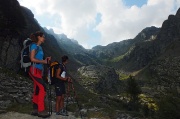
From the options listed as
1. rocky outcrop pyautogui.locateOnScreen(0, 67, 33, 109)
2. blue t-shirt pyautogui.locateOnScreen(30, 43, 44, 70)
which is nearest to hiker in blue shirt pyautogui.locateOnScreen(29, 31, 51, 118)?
blue t-shirt pyautogui.locateOnScreen(30, 43, 44, 70)

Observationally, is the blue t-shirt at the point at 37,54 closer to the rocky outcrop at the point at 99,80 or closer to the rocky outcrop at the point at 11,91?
the rocky outcrop at the point at 11,91

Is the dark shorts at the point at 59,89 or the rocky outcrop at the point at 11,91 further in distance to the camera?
the rocky outcrop at the point at 11,91

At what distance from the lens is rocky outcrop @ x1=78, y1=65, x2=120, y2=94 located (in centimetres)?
14075

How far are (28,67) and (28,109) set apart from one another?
18.7ft

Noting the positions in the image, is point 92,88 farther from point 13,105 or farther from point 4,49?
point 13,105

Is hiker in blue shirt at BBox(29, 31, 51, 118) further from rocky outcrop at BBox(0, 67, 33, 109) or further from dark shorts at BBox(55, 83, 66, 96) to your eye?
rocky outcrop at BBox(0, 67, 33, 109)

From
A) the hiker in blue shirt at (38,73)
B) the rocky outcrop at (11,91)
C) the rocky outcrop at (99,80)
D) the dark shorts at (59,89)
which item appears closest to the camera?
the hiker in blue shirt at (38,73)

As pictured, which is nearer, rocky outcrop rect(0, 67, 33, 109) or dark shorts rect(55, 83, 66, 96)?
dark shorts rect(55, 83, 66, 96)

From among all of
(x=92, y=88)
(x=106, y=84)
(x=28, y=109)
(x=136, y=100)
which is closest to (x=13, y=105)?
(x=28, y=109)

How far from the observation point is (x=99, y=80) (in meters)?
151

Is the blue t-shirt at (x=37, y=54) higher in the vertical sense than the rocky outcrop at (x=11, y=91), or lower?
higher

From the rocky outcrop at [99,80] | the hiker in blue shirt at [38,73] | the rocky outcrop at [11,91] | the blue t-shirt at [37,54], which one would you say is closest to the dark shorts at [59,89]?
the hiker in blue shirt at [38,73]

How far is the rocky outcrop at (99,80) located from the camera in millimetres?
140750

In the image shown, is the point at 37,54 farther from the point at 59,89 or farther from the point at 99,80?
the point at 99,80
